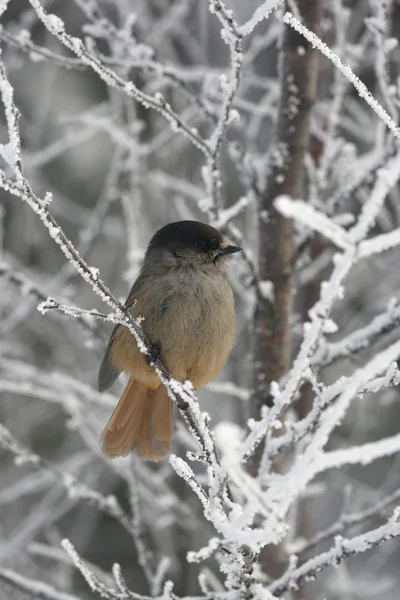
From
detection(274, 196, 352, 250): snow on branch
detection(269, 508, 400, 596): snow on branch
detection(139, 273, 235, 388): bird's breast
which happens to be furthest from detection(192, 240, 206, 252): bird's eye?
detection(274, 196, 352, 250): snow on branch

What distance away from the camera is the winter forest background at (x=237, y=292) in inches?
74.4

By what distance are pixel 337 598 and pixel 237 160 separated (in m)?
4.72

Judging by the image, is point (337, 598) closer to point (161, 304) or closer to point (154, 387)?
point (154, 387)

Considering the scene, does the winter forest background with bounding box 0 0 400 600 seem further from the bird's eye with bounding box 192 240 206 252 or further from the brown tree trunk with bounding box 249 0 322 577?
the bird's eye with bounding box 192 240 206 252

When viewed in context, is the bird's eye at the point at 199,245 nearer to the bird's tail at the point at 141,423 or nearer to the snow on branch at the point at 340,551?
the bird's tail at the point at 141,423

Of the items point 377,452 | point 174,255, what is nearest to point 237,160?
point 174,255

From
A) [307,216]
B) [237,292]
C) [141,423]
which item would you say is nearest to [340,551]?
[307,216]

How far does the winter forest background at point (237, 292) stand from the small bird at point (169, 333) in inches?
6.5

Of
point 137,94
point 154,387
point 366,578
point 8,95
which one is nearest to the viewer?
point 8,95

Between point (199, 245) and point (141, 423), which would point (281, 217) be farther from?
point (141, 423)

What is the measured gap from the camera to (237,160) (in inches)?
131

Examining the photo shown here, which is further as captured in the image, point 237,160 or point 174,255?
point 174,255

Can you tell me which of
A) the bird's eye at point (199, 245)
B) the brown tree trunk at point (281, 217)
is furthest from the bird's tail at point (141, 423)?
the bird's eye at point (199, 245)

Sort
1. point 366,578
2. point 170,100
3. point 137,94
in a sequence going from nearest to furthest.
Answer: point 137,94 < point 170,100 < point 366,578
